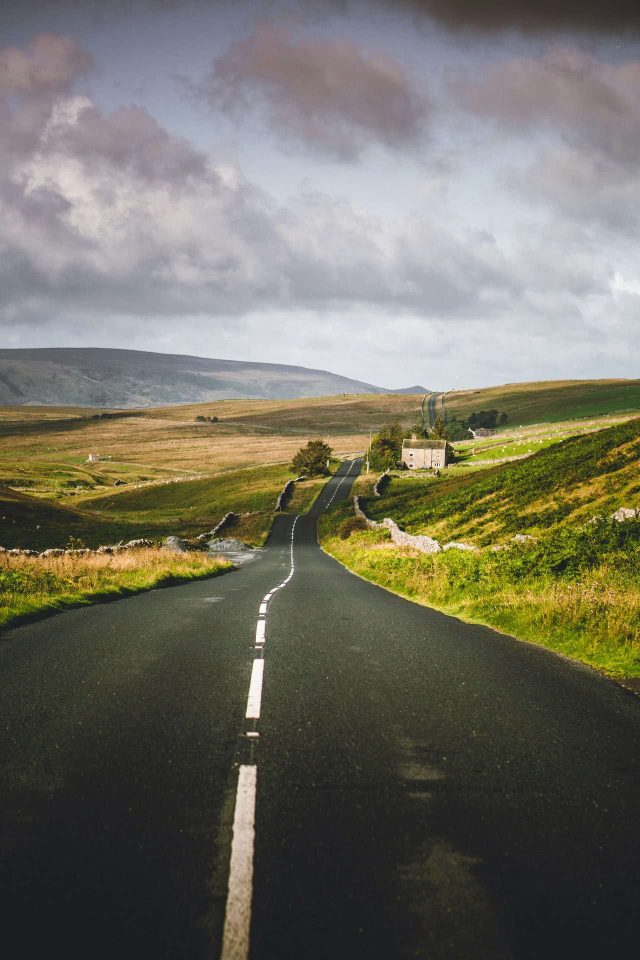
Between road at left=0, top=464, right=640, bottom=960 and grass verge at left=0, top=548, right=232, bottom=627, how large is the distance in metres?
5.06

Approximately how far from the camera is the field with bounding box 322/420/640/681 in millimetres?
11273

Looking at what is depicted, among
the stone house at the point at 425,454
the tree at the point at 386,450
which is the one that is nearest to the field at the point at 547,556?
the stone house at the point at 425,454

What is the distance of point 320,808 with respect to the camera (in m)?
4.66

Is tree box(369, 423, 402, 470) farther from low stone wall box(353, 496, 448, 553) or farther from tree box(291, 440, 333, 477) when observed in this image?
low stone wall box(353, 496, 448, 553)

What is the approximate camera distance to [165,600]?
676 inches

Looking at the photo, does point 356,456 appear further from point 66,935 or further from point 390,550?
point 66,935

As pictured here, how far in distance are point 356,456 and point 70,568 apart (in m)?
130

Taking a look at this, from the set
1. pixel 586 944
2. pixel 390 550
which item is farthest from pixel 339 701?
pixel 390 550

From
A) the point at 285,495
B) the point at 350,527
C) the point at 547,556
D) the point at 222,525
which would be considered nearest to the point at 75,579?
the point at 547,556

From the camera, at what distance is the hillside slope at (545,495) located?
3381 cm

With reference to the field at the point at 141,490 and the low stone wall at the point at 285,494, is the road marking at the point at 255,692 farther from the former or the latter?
the low stone wall at the point at 285,494

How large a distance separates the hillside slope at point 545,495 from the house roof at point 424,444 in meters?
59.9

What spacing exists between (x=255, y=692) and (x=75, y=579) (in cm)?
1299

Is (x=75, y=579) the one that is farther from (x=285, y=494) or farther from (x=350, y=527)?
(x=285, y=494)
